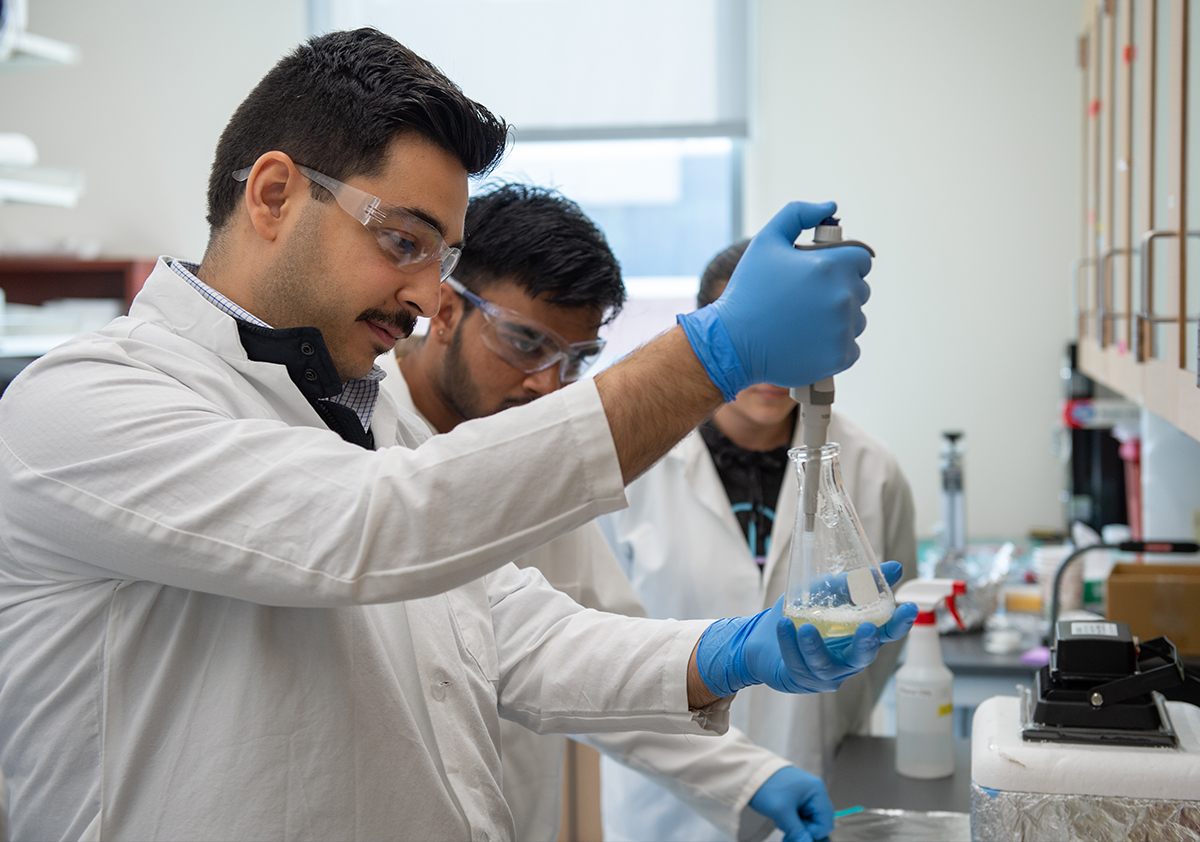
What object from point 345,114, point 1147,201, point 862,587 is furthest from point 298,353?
point 1147,201

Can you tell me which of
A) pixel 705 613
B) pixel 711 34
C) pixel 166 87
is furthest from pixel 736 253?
pixel 166 87

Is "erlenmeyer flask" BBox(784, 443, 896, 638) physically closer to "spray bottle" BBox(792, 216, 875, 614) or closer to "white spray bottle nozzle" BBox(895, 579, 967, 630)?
"spray bottle" BBox(792, 216, 875, 614)

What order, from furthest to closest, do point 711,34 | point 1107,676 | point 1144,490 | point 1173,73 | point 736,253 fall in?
point 711,34
point 1144,490
point 736,253
point 1173,73
point 1107,676

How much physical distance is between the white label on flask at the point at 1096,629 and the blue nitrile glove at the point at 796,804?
1.43 feet

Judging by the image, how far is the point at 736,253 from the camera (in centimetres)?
197

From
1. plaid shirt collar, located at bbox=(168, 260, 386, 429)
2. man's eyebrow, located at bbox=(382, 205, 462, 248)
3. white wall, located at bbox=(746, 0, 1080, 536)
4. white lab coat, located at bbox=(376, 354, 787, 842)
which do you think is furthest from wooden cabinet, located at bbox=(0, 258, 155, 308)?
man's eyebrow, located at bbox=(382, 205, 462, 248)

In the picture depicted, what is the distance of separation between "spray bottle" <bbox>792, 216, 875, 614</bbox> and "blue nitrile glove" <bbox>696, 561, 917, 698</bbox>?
11cm

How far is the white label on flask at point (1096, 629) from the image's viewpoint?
126 cm

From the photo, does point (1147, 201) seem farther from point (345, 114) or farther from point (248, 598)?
point (248, 598)

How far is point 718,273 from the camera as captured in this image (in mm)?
2043

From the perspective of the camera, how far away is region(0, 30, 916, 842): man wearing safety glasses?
797mm

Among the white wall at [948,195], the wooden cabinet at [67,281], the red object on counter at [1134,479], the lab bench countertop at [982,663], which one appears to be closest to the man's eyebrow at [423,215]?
the lab bench countertop at [982,663]

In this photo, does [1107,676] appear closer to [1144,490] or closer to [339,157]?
[339,157]

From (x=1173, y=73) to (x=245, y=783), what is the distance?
177 centimetres
